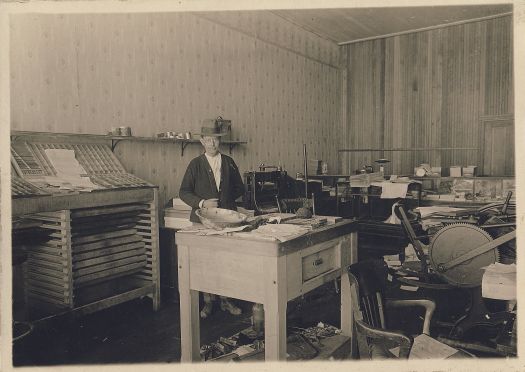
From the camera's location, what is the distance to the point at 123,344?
3.35m

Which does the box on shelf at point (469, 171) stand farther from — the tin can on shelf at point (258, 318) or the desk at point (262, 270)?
the tin can on shelf at point (258, 318)

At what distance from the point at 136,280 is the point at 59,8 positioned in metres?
2.96

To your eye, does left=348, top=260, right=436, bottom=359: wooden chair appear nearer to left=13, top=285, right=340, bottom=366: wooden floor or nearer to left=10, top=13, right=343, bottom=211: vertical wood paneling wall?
left=13, top=285, right=340, bottom=366: wooden floor

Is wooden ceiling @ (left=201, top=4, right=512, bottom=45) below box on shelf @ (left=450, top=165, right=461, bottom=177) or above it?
above

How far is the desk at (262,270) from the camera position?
2191 mm

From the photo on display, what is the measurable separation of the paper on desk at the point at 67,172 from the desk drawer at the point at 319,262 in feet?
6.84

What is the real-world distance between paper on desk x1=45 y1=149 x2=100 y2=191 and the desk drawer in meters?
2.08

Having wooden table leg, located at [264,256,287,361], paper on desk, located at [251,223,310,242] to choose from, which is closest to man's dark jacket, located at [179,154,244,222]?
paper on desk, located at [251,223,310,242]

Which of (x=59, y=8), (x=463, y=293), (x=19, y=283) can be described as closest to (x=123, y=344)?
(x=19, y=283)

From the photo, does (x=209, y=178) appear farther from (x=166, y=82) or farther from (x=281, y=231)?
(x=281, y=231)

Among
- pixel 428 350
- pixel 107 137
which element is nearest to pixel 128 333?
pixel 107 137

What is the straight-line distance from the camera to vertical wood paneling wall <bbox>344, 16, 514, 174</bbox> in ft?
25.6

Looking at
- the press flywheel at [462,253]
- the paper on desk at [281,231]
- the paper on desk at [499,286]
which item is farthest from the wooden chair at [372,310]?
the press flywheel at [462,253]

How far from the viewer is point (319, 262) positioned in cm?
255
